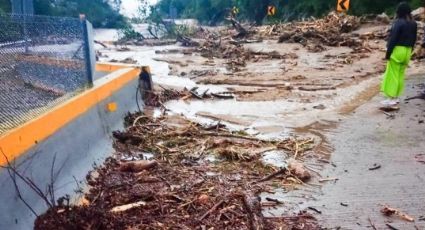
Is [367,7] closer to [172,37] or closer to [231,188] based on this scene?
[172,37]

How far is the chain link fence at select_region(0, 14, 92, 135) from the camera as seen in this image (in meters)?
4.05

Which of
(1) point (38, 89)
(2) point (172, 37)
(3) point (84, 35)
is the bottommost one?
(2) point (172, 37)

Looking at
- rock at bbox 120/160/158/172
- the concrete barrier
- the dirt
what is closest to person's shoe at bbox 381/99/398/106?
the dirt

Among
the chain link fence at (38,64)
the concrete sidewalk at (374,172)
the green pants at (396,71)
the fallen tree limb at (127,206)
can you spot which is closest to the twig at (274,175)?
the concrete sidewalk at (374,172)

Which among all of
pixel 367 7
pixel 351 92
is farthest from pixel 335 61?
pixel 367 7

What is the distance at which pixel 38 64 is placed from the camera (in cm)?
498

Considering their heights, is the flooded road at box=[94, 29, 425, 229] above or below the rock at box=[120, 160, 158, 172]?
below

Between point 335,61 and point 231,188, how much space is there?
1185 centimetres

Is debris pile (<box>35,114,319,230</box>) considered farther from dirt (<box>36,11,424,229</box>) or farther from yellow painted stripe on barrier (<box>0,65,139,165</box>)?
yellow painted stripe on barrier (<box>0,65,139,165</box>)

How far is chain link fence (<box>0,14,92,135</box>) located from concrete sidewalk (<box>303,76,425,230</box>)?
2765 millimetres

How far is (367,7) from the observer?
108 ft

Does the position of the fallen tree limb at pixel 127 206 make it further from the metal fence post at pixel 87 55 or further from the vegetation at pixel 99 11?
the vegetation at pixel 99 11

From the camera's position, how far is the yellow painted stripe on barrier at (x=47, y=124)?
3.45m

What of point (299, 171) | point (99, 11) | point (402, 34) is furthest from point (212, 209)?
point (99, 11)
